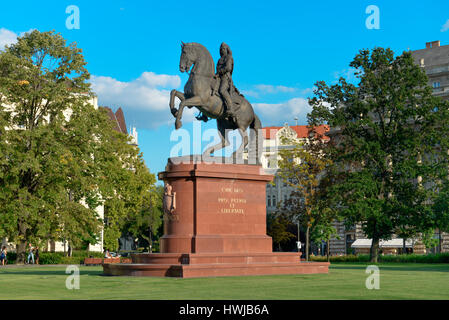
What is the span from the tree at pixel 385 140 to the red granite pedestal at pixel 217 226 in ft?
84.8

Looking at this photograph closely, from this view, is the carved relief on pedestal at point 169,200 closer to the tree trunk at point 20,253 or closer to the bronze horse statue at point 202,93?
the bronze horse statue at point 202,93

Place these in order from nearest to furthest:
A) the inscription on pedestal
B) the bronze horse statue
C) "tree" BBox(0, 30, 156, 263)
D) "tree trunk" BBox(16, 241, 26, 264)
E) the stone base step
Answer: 1. the stone base step
2. the inscription on pedestal
3. the bronze horse statue
4. "tree" BBox(0, 30, 156, 263)
5. "tree trunk" BBox(16, 241, 26, 264)

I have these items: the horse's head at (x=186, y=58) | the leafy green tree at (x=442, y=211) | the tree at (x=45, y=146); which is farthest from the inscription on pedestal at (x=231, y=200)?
the leafy green tree at (x=442, y=211)

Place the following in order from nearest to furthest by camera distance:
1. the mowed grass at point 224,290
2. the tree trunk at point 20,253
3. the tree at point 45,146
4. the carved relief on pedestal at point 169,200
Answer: the mowed grass at point 224,290 < the carved relief on pedestal at point 169,200 < the tree at point 45,146 < the tree trunk at point 20,253

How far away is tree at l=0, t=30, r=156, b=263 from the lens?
42.6 meters

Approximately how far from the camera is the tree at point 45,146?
140ft

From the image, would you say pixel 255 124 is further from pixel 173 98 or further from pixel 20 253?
pixel 20 253

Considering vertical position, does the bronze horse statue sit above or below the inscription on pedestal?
above

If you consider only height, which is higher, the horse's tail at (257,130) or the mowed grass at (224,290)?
the horse's tail at (257,130)

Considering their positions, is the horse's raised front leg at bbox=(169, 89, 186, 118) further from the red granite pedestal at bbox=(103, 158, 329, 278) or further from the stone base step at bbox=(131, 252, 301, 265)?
the stone base step at bbox=(131, 252, 301, 265)

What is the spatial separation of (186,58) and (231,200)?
5.51 m

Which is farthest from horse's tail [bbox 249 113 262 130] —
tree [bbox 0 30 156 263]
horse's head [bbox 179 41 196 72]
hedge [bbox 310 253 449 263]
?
hedge [bbox 310 253 449 263]

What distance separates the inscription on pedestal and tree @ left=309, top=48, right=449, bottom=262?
1031 inches
